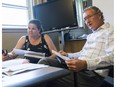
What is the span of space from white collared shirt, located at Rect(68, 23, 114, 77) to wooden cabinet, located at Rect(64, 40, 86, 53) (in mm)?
1043

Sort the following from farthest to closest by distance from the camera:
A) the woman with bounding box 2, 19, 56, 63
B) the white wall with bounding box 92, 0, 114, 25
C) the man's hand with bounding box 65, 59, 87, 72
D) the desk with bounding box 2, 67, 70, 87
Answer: the woman with bounding box 2, 19, 56, 63, the white wall with bounding box 92, 0, 114, 25, the man's hand with bounding box 65, 59, 87, 72, the desk with bounding box 2, 67, 70, 87

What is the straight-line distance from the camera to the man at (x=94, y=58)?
1.51 m

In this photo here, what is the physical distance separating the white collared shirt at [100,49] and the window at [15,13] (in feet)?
4.99

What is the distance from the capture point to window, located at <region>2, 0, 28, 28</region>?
2.95 meters

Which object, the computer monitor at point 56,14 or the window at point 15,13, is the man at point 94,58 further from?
the window at point 15,13

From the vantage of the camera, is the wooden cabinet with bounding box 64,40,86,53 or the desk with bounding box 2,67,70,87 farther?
the wooden cabinet with bounding box 64,40,86,53

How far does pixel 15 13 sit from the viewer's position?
3.13m

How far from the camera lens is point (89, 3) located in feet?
9.82

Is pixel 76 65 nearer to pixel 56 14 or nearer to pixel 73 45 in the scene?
pixel 56 14

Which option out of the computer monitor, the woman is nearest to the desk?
the woman

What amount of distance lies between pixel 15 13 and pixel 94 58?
6.33 ft

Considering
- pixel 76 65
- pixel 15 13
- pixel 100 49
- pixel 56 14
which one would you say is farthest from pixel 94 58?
pixel 15 13

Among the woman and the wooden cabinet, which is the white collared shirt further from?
the wooden cabinet

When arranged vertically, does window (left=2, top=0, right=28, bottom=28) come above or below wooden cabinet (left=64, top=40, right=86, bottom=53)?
above
